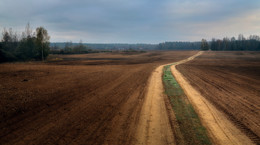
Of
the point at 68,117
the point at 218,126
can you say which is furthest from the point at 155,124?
the point at 68,117

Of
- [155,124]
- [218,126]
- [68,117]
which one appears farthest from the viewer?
[68,117]

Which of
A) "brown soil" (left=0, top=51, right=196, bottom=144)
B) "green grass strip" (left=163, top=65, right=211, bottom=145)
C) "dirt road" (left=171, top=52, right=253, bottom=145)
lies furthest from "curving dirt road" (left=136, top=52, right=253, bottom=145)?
"brown soil" (left=0, top=51, right=196, bottom=144)

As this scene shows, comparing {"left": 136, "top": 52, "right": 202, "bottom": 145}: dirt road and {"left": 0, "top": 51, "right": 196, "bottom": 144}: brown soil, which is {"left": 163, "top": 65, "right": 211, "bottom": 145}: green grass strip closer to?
{"left": 136, "top": 52, "right": 202, "bottom": 145}: dirt road

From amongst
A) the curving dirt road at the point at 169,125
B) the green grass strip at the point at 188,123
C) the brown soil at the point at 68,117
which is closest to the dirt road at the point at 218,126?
the curving dirt road at the point at 169,125

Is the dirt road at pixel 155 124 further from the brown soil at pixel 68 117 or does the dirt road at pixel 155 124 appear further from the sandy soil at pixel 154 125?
the brown soil at pixel 68 117

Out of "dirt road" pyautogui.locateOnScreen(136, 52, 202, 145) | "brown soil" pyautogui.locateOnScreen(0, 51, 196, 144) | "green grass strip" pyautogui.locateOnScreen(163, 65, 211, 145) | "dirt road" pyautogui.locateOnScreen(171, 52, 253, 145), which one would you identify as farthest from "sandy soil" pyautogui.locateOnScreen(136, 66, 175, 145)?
"dirt road" pyautogui.locateOnScreen(171, 52, 253, 145)

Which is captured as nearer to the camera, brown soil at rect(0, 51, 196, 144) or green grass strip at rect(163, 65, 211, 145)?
green grass strip at rect(163, 65, 211, 145)

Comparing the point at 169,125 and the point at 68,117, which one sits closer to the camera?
the point at 169,125

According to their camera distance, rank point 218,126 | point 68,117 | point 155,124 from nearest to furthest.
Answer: point 218,126, point 155,124, point 68,117

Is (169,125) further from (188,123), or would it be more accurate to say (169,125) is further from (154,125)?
(188,123)

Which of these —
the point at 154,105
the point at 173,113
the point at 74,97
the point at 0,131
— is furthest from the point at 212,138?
the point at 74,97

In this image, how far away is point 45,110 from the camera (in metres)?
6.89

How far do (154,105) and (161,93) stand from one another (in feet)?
7.77

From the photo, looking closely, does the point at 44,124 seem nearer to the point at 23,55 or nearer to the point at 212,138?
the point at 212,138
